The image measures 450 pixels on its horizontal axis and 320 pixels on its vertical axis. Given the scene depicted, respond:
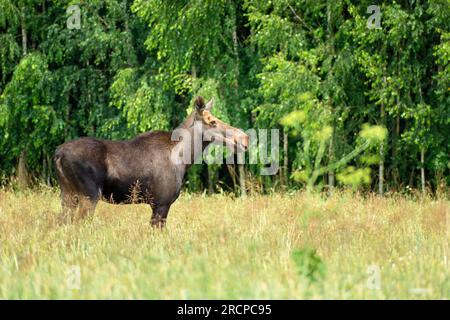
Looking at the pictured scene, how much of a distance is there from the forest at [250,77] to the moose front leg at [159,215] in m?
3.51

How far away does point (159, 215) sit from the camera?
965 centimetres

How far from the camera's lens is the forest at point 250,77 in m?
15.7

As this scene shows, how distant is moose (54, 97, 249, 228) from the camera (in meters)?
9.46

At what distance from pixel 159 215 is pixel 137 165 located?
762 mm

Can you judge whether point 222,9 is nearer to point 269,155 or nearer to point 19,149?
point 269,155

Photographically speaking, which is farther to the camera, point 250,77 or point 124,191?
point 250,77

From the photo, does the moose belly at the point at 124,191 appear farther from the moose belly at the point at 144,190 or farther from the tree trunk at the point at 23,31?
the tree trunk at the point at 23,31

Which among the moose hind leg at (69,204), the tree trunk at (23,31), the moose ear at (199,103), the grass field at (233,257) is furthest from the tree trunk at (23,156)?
the grass field at (233,257)

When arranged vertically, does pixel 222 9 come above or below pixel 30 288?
above

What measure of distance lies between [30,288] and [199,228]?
114 inches

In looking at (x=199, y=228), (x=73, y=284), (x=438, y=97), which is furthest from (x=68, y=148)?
(x=438, y=97)

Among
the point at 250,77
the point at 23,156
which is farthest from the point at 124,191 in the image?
the point at 23,156

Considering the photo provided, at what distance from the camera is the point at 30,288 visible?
5652 millimetres

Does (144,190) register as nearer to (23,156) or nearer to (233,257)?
(233,257)
